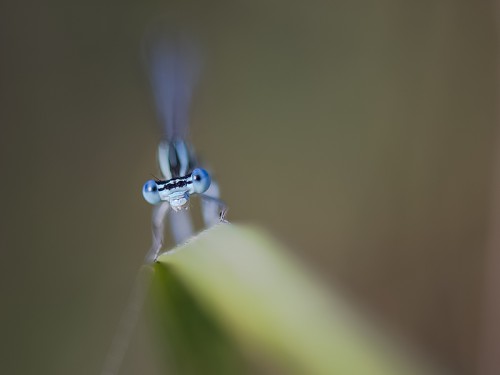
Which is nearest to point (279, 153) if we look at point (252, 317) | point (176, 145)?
point (176, 145)

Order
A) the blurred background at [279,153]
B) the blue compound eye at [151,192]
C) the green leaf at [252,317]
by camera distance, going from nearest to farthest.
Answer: the green leaf at [252,317] < the blue compound eye at [151,192] < the blurred background at [279,153]

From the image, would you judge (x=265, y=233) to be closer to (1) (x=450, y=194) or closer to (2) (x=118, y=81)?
(2) (x=118, y=81)

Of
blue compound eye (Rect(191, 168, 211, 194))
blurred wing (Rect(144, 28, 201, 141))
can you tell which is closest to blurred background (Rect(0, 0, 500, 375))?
blurred wing (Rect(144, 28, 201, 141))

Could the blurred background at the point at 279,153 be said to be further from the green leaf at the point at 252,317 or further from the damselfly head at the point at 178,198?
the green leaf at the point at 252,317

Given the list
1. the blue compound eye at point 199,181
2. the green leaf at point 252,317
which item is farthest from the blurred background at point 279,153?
the green leaf at point 252,317

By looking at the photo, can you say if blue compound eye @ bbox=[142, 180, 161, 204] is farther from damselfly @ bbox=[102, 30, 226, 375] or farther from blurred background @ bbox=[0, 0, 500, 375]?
blurred background @ bbox=[0, 0, 500, 375]

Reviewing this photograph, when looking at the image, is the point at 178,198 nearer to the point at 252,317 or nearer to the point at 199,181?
the point at 199,181

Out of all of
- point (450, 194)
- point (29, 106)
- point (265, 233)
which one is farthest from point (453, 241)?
point (265, 233)
